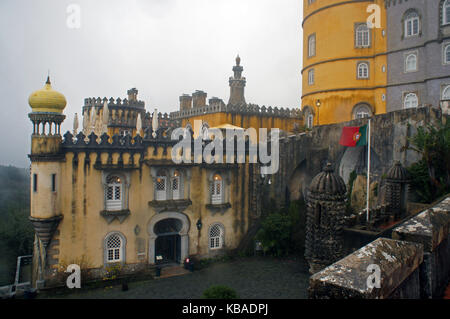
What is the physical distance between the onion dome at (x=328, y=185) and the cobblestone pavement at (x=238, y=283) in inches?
190

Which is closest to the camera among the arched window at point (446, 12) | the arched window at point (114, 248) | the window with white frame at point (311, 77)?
the arched window at point (114, 248)

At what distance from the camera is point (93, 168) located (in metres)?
19.1

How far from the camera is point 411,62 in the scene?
92.3ft

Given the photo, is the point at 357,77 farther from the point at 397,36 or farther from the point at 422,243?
the point at 422,243

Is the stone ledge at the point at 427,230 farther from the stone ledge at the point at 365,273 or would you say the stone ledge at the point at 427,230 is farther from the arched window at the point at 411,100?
the arched window at the point at 411,100

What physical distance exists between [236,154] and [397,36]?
17.1 m

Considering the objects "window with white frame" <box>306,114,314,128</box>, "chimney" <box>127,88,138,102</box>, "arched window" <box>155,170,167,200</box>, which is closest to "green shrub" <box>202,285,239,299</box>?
"arched window" <box>155,170,167,200</box>

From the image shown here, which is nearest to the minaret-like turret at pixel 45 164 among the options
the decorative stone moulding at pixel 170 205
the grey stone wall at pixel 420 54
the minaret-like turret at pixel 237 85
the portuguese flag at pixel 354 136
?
the decorative stone moulding at pixel 170 205

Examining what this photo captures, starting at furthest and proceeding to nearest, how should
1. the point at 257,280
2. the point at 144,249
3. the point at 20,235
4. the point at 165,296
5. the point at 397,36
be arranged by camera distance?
the point at 20,235 < the point at 397,36 < the point at 144,249 < the point at 257,280 < the point at 165,296

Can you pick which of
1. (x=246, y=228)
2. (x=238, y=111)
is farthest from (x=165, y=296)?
(x=238, y=111)

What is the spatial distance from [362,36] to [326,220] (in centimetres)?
2036

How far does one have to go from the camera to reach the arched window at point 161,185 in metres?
21.5

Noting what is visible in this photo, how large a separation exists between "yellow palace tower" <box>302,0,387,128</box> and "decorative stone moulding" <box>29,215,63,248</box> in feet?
77.8

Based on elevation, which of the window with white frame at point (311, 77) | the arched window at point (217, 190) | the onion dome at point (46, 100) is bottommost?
the arched window at point (217, 190)
